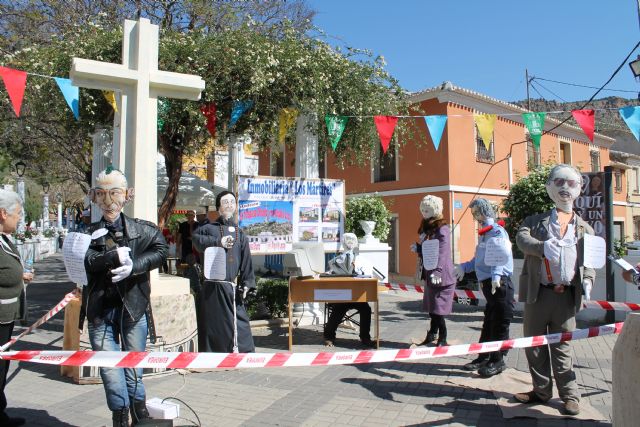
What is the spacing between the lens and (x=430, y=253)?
607 cm

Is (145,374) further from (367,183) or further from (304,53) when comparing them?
(367,183)

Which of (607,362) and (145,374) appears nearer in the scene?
(145,374)

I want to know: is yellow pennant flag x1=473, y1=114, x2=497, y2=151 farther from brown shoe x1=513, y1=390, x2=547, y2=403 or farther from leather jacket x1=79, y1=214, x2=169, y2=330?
leather jacket x1=79, y1=214, x2=169, y2=330

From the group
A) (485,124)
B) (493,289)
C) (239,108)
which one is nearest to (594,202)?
Answer: (485,124)

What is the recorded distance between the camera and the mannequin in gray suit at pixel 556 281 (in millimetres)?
3969

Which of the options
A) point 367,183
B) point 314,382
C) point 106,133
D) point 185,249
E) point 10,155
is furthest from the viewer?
point 367,183

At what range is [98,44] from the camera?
7.36 m

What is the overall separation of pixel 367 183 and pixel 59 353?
17063 mm

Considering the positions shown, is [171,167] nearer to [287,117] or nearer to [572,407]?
[287,117]

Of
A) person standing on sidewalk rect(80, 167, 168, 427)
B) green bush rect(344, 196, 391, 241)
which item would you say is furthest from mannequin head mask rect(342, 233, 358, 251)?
green bush rect(344, 196, 391, 241)

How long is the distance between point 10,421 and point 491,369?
4287mm

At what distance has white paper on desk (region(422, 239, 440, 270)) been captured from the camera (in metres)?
6.02

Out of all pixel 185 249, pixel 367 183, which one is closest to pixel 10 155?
pixel 185 249

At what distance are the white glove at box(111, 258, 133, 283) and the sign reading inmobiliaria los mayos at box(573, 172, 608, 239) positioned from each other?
7105 mm
